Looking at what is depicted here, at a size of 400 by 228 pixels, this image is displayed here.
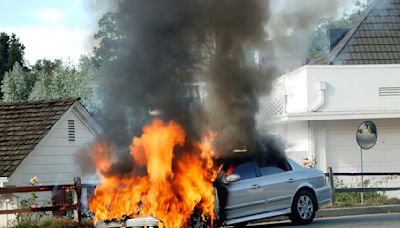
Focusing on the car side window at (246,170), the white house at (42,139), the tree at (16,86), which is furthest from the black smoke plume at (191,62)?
the tree at (16,86)

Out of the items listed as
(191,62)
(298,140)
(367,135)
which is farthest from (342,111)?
(191,62)

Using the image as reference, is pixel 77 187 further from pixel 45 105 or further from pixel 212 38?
pixel 45 105

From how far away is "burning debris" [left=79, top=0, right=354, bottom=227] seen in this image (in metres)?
14.8

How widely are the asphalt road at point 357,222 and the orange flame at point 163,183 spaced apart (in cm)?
259

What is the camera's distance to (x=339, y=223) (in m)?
16.3

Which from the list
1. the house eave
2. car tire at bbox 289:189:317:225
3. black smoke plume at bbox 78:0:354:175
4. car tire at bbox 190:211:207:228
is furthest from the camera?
the house eave

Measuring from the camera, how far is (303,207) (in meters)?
15.8

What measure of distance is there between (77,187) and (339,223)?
5.61 metres

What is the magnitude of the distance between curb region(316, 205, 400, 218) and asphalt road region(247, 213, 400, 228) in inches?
25.1

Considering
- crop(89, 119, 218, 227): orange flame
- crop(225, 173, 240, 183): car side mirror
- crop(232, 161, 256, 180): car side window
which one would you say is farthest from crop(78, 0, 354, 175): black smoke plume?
crop(225, 173, 240, 183): car side mirror

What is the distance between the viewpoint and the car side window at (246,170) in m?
14.9

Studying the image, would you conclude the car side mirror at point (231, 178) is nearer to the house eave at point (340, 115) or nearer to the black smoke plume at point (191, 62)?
the black smoke plume at point (191, 62)

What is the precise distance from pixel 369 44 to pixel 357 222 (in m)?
10.4

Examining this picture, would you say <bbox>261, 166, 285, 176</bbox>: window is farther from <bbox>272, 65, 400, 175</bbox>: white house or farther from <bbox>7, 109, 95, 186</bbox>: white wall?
<bbox>272, 65, 400, 175</bbox>: white house
